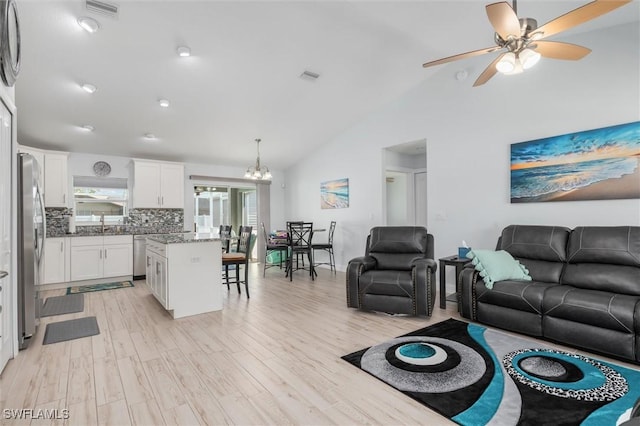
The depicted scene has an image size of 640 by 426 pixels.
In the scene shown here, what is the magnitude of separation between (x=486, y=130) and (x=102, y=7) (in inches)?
174

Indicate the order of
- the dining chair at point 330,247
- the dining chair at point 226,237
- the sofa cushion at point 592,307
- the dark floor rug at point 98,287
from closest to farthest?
the sofa cushion at point 592,307, the dark floor rug at point 98,287, the dining chair at point 226,237, the dining chair at point 330,247

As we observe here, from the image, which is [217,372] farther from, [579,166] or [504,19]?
[579,166]

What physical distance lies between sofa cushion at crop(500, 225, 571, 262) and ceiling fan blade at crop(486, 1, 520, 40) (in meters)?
2.09

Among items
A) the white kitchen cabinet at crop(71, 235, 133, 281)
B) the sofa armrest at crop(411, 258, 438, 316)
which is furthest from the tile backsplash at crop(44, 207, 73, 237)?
the sofa armrest at crop(411, 258, 438, 316)

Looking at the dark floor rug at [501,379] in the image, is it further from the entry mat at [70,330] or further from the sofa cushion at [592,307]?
the entry mat at [70,330]

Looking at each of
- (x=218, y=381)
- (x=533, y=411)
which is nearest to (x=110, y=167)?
(x=218, y=381)

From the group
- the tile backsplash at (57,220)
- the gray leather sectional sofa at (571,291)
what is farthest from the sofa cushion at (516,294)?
the tile backsplash at (57,220)

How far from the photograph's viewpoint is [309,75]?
4.28 m

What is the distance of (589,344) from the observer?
8.21 feet

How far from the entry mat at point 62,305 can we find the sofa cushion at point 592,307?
5.08m

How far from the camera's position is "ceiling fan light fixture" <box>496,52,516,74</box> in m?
2.24

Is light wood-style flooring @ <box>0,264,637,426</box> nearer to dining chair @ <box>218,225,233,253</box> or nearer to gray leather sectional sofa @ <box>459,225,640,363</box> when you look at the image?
gray leather sectional sofa @ <box>459,225,640,363</box>

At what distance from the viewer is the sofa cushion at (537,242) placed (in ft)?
10.3

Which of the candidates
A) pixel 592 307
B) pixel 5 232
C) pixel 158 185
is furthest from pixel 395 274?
pixel 158 185
